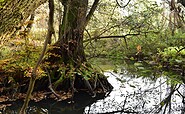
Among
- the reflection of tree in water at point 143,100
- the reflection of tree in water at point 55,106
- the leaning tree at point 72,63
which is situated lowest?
the reflection of tree in water at point 143,100

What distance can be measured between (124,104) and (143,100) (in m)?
0.51

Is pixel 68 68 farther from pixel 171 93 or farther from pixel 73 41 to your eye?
pixel 171 93

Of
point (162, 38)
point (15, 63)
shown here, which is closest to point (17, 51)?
point (15, 63)

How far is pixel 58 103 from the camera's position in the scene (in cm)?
572

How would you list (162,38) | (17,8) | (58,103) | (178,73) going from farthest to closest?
(162,38) → (178,73) → (58,103) → (17,8)

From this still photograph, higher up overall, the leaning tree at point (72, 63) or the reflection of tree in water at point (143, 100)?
the leaning tree at point (72, 63)

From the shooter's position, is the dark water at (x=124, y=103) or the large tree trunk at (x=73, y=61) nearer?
the dark water at (x=124, y=103)

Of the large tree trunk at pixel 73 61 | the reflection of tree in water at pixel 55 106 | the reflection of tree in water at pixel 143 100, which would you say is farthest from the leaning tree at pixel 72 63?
the reflection of tree in water at pixel 143 100

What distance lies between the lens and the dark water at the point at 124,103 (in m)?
5.20

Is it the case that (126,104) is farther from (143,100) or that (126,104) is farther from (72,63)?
(72,63)

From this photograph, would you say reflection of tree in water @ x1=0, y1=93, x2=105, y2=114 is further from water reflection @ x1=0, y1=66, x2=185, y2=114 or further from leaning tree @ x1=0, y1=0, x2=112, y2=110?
leaning tree @ x1=0, y1=0, x2=112, y2=110

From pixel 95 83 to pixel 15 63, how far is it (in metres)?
1.91

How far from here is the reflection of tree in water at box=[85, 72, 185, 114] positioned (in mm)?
5230

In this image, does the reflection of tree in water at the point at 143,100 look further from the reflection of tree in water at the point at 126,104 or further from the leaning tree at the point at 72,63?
the leaning tree at the point at 72,63
